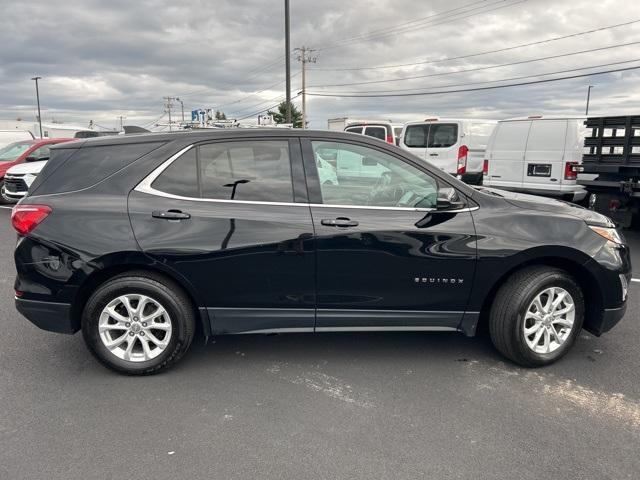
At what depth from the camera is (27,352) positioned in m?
3.91

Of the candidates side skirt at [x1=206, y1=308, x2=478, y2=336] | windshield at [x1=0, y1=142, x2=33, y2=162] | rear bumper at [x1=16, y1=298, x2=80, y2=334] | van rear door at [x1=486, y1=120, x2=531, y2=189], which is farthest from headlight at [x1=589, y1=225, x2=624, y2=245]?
windshield at [x1=0, y1=142, x2=33, y2=162]

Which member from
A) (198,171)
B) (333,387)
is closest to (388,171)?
(198,171)

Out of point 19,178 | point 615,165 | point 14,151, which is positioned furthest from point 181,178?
point 14,151

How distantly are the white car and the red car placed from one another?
0.51 meters

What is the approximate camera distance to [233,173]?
11.5 ft

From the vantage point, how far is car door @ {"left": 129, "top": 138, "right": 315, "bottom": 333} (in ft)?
11.0

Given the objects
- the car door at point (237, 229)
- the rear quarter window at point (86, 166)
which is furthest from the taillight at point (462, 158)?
the rear quarter window at point (86, 166)

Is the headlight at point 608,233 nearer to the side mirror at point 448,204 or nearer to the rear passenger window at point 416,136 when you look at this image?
the side mirror at point 448,204

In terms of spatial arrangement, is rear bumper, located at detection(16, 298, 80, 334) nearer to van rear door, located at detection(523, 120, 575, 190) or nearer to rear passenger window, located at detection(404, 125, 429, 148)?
van rear door, located at detection(523, 120, 575, 190)

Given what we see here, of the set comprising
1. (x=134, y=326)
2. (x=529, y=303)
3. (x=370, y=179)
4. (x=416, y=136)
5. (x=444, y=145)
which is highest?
(x=416, y=136)

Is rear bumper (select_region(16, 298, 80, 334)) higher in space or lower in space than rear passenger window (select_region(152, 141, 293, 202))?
lower

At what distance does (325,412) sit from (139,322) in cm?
143

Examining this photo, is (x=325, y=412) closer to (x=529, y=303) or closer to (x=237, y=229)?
(x=237, y=229)

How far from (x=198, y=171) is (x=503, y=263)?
88.3 inches
